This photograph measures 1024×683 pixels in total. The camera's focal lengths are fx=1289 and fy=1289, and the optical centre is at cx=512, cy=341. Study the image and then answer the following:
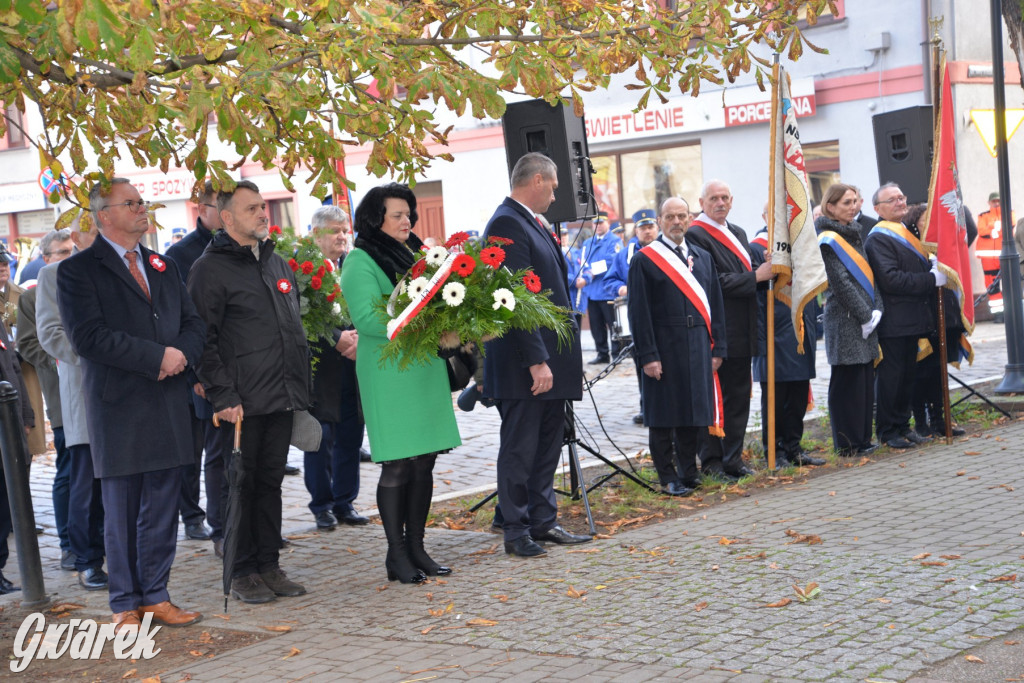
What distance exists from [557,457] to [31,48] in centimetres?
354

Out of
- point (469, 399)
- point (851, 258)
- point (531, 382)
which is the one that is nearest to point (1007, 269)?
Answer: point (851, 258)

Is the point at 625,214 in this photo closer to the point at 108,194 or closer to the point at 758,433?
the point at 758,433

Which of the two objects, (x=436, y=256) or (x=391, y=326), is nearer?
(x=391, y=326)

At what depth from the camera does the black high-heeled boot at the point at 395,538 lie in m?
6.84

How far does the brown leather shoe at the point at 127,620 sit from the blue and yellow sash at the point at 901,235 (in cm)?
650

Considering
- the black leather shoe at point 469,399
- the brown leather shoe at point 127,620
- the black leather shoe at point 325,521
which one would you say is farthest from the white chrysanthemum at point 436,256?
the black leather shoe at point 325,521

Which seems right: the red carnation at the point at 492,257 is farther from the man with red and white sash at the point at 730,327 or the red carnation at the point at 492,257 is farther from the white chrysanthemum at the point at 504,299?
the man with red and white sash at the point at 730,327

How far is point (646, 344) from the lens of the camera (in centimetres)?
866

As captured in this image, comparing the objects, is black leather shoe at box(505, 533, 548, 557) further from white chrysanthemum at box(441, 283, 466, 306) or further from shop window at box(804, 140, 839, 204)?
shop window at box(804, 140, 839, 204)

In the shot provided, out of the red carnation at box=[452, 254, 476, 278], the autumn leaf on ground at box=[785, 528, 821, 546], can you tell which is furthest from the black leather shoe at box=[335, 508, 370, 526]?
the autumn leaf on ground at box=[785, 528, 821, 546]

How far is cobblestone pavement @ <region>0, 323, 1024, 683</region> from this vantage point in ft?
16.7

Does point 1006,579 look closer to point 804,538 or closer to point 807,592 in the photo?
point 807,592

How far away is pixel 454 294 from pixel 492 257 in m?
0.30

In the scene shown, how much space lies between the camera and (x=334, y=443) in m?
8.66
